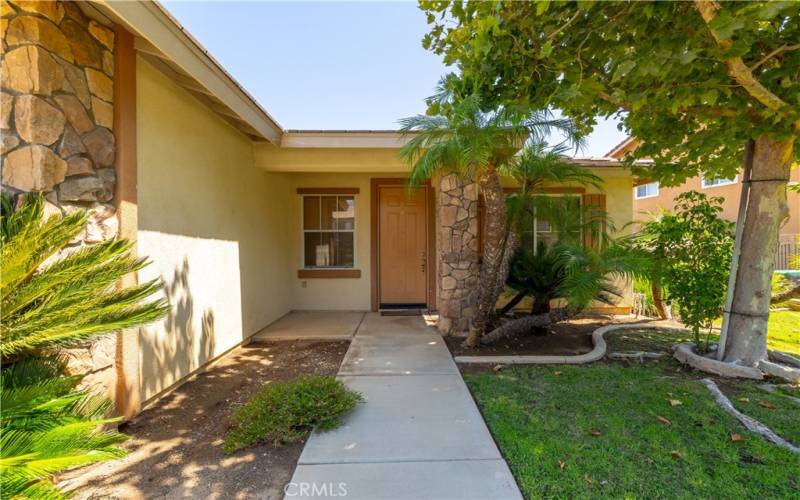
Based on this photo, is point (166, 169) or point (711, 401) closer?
point (711, 401)

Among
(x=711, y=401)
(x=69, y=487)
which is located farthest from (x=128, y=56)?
(x=711, y=401)

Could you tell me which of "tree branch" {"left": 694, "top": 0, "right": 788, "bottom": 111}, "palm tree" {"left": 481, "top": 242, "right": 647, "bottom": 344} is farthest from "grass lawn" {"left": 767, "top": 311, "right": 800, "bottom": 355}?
"tree branch" {"left": 694, "top": 0, "right": 788, "bottom": 111}

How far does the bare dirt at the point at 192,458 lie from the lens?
2170mm

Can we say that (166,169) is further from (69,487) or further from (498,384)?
(498,384)

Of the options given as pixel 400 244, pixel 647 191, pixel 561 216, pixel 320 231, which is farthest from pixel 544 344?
pixel 647 191

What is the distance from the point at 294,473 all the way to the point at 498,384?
7.31 ft

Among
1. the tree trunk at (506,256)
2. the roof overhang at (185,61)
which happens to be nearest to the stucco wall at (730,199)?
the tree trunk at (506,256)

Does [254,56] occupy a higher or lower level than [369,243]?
higher

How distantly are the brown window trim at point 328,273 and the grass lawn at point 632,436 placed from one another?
4.03m

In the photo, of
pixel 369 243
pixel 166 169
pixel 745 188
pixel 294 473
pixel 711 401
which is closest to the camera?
pixel 294 473

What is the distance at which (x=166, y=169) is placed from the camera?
348 cm

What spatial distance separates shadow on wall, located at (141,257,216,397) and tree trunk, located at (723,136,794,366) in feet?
20.6

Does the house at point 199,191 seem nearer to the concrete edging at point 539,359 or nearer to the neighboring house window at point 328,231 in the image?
the neighboring house window at point 328,231

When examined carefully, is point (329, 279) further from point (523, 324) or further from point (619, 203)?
point (619, 203)
